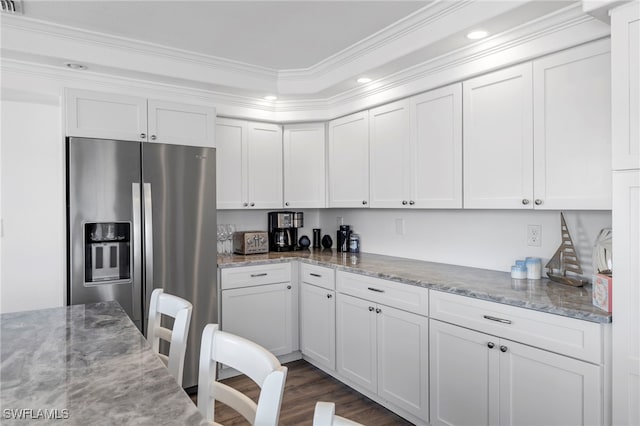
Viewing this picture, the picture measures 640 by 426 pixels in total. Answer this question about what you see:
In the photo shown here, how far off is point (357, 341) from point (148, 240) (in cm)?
163

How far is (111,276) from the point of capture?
9.02 ft

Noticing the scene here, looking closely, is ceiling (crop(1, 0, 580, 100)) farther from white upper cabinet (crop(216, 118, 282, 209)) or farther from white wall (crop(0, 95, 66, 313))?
white wall (crop(0, 95, 66, 313))

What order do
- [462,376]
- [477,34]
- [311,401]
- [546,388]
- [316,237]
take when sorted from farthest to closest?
[316,237] < [311,401] < [477,34] < [462,376] < [546,388]

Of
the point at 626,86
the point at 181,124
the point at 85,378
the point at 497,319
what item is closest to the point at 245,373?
the point at 85,378

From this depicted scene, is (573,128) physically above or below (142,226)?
above

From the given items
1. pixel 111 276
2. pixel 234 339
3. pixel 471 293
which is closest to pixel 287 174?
pixel 111 276

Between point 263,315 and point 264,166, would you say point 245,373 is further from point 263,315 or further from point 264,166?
point 264,166

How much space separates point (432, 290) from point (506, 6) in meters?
1.53

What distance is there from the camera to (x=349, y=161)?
355 cm

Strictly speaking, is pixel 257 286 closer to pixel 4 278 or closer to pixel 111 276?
pixel 111 276

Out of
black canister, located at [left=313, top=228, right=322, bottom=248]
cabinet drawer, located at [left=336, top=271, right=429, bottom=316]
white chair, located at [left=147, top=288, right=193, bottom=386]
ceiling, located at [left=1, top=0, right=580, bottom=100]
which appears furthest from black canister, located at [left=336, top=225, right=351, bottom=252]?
white chair, located at [left=147, top=288, right=193, bottom=386]

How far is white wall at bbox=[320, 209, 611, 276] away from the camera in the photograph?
2.28 meters

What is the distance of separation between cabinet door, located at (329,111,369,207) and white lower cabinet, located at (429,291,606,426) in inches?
53.7

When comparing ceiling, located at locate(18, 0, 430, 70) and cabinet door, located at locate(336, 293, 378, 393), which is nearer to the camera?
ceiling, located at locate(18, 0, 430, 70)
